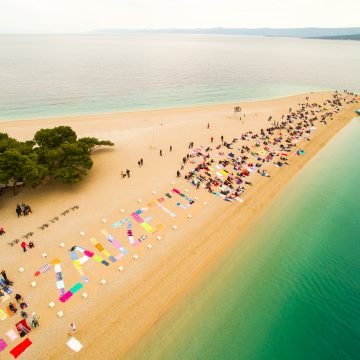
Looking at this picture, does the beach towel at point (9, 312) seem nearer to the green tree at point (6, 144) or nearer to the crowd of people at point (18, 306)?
the crowd of people at point (18, 306)

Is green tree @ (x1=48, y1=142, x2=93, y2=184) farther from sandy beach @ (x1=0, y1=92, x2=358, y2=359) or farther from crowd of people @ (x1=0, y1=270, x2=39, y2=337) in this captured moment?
crowd of people @ (x1=0, y1=270, x2=39, y2=337)

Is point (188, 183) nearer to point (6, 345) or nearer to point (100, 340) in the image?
point (100, 340)

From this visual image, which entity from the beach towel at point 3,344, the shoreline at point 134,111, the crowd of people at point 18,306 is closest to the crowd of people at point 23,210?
the crowd of people at point 18,306

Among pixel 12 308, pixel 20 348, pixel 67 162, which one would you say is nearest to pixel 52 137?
pixel 67 162

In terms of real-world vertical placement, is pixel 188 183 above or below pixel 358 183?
above

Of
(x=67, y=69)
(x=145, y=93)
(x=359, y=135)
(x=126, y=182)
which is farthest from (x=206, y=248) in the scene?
(x=67, y=69)

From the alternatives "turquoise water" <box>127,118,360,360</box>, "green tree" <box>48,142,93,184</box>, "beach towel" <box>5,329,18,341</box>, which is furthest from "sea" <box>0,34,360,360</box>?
"green tree" <box>48,142,93,184</box>
